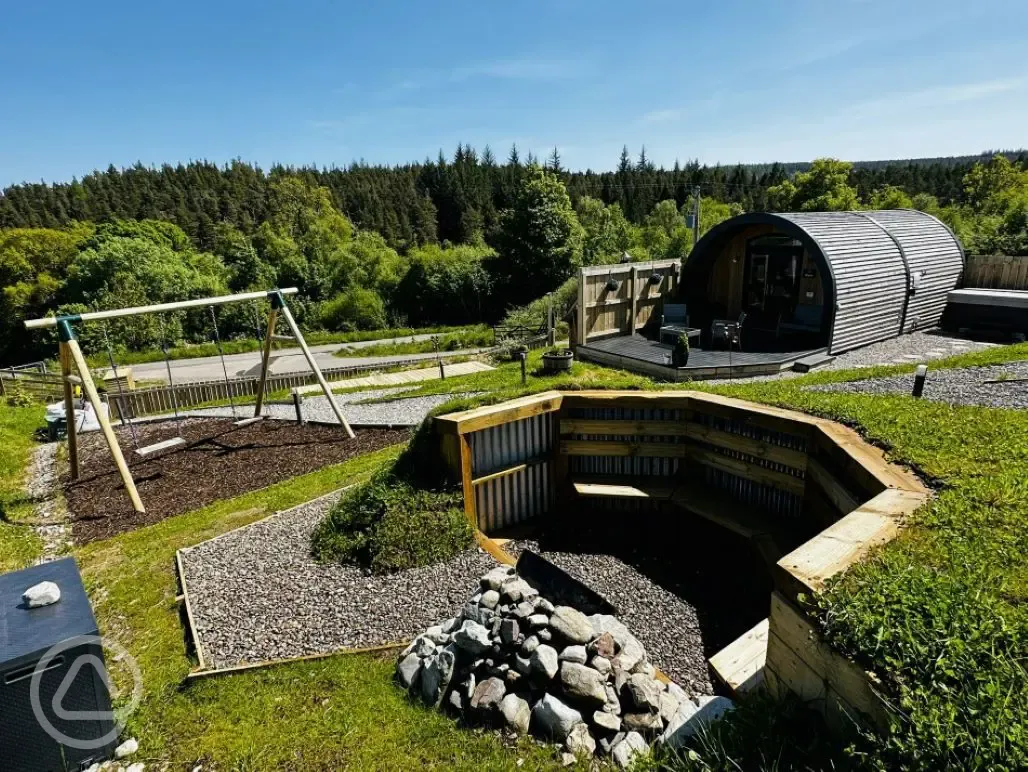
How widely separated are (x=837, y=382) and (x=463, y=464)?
6.54 metres

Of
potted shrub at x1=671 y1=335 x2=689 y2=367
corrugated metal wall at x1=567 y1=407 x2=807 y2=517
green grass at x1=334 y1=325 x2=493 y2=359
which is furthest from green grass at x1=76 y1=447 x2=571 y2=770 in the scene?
green grass at x1=334 y1=325 x2=493 y2=359

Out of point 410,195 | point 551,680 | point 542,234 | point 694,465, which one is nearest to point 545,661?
point 551,680

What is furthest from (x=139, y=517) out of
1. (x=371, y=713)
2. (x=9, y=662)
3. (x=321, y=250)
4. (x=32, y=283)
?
(x=32, y=283)

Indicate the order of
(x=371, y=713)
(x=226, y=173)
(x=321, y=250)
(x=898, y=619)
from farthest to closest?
(x=226, y=173) → (x=321, y=250) → (x=371, y=713) → (x=898, y=619)

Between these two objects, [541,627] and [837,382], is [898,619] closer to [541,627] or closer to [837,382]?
[541,627]

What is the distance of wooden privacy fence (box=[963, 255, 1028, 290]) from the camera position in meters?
16.6

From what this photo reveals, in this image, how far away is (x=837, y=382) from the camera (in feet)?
29.3

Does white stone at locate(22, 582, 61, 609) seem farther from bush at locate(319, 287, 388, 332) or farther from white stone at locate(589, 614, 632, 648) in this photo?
bush at locate(319, 287, 388, 332)

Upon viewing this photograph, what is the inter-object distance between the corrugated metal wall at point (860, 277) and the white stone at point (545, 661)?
1269 cm

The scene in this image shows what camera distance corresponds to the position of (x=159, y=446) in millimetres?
11086

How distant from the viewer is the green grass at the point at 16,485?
7699mm

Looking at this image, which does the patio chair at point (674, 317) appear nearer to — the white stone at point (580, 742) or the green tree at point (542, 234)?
the white stone at point (580, 742)

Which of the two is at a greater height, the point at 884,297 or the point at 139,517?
the point at 884,297

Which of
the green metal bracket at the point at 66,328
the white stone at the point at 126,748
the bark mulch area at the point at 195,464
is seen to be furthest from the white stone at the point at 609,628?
the green metal bracket at the point at 66,328
